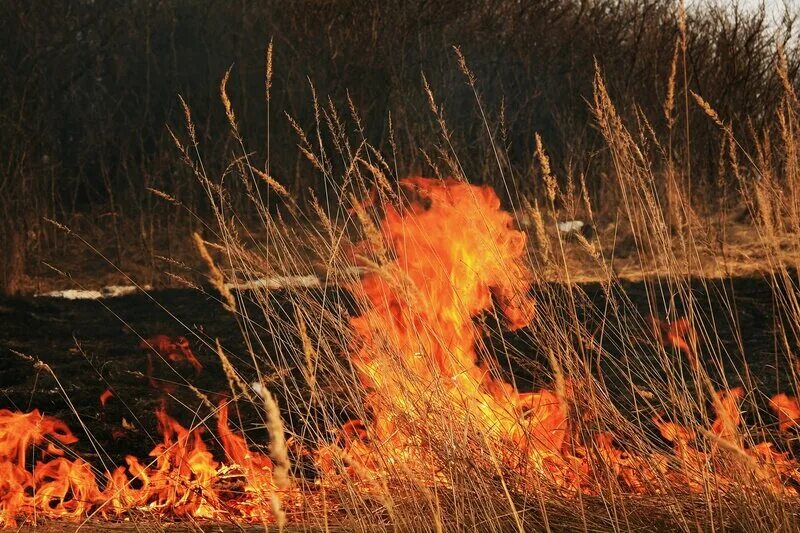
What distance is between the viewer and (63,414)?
438 centimetres

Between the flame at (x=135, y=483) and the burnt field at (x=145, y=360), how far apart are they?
12 cm

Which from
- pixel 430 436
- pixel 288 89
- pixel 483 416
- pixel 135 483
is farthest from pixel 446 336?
pixel 288 89

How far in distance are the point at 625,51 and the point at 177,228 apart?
5203 mm

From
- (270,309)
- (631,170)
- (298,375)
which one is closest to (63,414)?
(298,375)

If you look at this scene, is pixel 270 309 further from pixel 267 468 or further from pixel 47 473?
pixel 47 473

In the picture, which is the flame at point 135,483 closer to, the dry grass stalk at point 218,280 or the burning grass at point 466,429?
the burning grass at point 466,429

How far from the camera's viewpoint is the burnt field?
416 cm

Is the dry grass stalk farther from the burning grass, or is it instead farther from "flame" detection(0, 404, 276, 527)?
"flame" detection(0, 404, 276, 527)

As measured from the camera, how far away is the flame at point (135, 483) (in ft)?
10.5

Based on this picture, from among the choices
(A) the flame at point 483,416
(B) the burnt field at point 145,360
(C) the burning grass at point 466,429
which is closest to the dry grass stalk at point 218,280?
(C) the burning grass at point 466,429

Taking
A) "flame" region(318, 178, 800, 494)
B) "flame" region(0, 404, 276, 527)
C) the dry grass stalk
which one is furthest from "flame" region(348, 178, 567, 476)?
"flame" region(0, 404, 276, 527)

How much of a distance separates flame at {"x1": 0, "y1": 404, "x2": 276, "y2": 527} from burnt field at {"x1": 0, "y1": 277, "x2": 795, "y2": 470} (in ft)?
0.40

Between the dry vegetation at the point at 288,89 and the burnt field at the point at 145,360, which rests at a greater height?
the dry vegetation at the point at 288,89

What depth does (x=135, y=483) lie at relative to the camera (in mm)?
3783
